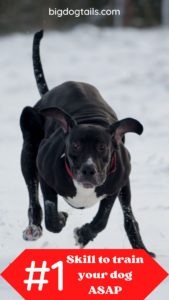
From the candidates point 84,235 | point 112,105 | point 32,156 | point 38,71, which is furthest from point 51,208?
point 112,105

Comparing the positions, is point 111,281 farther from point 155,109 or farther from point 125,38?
point 125,38

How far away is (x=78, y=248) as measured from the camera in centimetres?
599

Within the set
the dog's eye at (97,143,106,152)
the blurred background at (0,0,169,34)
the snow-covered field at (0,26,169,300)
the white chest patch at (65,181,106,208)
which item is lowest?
the blurred background at (0,0,169,34)

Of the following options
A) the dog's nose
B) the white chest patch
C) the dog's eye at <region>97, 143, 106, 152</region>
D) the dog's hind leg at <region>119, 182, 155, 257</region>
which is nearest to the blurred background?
the dog's hind leg at <region>119, 182, 155, 257</region>

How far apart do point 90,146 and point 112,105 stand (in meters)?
9.14

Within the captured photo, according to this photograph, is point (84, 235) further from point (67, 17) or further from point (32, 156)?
point (67, 17)

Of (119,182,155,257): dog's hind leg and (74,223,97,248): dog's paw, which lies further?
(119,182,155,257): dog's hind leg

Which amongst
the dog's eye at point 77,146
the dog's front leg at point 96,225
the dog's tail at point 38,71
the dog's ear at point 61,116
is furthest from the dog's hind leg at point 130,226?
the dog's tail at point 38,71

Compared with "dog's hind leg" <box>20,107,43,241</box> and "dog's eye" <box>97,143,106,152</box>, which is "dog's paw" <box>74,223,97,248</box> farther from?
"dog's eye" <box>97,143,106,152</box>

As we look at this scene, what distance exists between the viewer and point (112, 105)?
14.2 meters

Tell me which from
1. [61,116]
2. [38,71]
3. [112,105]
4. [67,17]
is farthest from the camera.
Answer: [67,17]

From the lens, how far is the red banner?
16.8 ft

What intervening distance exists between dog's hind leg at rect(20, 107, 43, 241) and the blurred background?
18.3 metres

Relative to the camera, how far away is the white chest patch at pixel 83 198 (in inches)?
215
